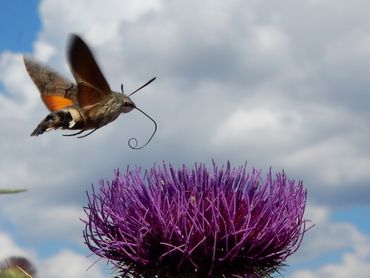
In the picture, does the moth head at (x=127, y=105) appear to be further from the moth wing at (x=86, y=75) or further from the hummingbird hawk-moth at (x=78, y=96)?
the moth wing at (x=86, y=75)

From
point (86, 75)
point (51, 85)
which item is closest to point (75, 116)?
point (86, 75)

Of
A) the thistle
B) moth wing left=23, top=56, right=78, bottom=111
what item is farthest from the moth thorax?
the thistle

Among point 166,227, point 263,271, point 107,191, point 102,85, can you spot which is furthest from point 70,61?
point 263,271

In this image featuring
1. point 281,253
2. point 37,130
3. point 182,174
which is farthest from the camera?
point 182,174

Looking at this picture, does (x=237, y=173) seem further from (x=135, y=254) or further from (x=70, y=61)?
(x=70, y=61)

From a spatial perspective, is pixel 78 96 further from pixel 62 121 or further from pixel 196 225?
pixel 196 225

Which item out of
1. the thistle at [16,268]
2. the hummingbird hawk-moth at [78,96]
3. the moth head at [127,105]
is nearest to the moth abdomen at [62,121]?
the hummingbird hawk-moth at [78,96]

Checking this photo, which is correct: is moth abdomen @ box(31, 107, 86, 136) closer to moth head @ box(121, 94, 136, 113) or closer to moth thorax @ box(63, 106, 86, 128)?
moth thorax @ box(63, 106, 86, 128)
